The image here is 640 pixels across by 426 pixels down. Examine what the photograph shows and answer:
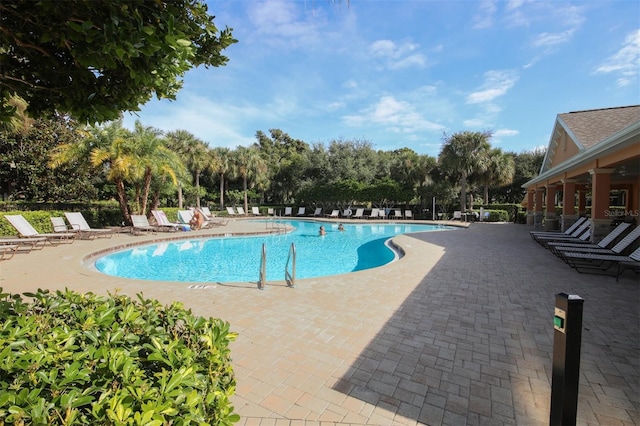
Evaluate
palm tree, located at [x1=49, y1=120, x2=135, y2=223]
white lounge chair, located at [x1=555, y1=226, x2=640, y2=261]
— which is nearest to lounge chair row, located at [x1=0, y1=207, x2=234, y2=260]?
palm tree, located at [x1=49, y1=120, x2=135, y2=223]

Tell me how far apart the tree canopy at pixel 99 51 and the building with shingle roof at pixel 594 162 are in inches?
318

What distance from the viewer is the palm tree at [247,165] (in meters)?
31.3

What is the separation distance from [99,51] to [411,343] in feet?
12.7

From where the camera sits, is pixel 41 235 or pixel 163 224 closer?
pixel 41 235

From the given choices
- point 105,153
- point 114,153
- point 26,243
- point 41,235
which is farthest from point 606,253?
point 105,153

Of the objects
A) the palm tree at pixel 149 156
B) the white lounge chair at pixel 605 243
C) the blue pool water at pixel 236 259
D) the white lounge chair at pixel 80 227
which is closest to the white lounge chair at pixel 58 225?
the white lounge chair at pixel 80 227

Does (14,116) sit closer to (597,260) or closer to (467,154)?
(597,260)

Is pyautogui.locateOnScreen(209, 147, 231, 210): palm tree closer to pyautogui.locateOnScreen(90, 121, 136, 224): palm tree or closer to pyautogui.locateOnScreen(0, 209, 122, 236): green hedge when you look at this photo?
pyautogui.locateOnScreen(0, 209, 122, 236): green hedge

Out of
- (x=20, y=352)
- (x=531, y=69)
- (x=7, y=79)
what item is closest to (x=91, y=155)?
(x=7, y=79)

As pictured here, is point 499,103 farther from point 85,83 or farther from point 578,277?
point 85,83

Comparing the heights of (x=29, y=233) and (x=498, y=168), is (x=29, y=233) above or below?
below

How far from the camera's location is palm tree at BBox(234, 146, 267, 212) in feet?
103

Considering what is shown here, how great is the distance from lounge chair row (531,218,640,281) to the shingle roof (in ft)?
14.1

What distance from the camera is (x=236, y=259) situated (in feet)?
37.6
